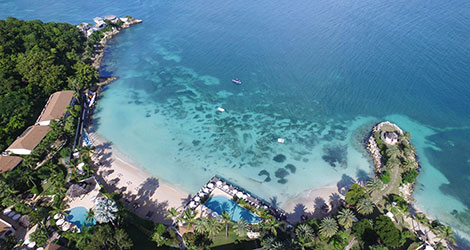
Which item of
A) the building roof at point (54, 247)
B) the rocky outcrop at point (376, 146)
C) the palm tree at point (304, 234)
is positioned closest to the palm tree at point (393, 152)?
the rocky outcrop at point (376, 146)

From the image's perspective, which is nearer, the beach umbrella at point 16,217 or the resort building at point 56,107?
the beach umbrella at point 16,217

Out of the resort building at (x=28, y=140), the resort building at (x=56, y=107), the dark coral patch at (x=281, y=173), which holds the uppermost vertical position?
the resort building at (x=56, y=107)

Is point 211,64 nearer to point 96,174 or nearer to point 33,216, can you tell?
point 96,174

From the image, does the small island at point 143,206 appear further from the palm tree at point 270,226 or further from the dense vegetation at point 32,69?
the dense vegetation at point 32,69

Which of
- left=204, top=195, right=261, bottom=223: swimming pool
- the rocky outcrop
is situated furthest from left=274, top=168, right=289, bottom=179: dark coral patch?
the rocky outcrop

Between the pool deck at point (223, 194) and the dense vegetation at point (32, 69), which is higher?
the dense vegetation at point (32, 69)

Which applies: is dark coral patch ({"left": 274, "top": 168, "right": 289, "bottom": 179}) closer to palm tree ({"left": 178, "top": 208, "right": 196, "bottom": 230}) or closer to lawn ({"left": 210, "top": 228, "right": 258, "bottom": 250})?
lawn ({"left": 210, "top": 228, "right": 258, "bottom": 250})

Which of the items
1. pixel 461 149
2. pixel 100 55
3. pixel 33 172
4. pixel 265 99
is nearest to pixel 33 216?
pixel 33 172
